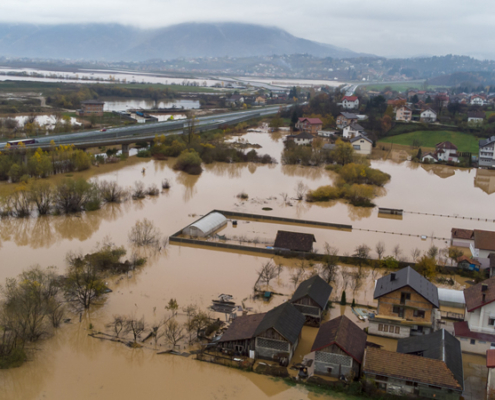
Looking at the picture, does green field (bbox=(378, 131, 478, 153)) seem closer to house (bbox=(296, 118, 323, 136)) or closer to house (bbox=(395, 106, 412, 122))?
house (bbox=(395, 106, 412, 122))

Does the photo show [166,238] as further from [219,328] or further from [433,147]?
[433,147]

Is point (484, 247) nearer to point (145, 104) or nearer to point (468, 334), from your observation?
point (468, 334)

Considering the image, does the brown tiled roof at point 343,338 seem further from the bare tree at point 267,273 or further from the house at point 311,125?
the house at point 311,125

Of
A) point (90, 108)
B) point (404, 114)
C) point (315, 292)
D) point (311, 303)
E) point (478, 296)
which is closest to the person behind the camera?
point (478, 296)

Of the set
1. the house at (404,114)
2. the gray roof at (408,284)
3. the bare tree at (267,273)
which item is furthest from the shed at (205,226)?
the house at (404,114)

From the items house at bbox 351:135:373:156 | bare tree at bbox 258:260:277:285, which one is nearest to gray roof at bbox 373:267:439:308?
bare tree at bbox 258:260:277:285

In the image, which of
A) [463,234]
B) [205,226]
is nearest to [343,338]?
[205,226]
